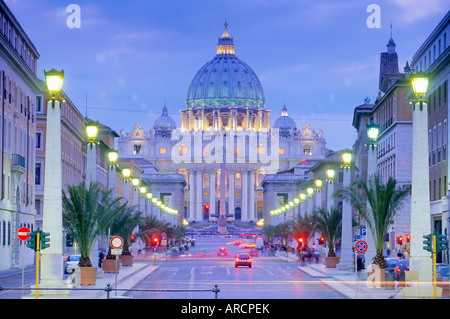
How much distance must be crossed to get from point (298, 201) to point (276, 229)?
21.5 meters

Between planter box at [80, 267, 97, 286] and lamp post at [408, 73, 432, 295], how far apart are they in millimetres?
13862

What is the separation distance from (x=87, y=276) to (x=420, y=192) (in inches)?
584

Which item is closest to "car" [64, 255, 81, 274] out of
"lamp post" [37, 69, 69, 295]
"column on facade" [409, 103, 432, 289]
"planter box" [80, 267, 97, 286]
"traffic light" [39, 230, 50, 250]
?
"planter box" [80, 267, 97, 286]

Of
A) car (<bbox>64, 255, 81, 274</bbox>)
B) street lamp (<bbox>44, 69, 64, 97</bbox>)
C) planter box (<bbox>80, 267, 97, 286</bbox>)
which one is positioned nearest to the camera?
street lamp (<bbox>44, 69, 64, 97</bbox>)

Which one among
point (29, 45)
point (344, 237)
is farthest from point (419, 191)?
point (29, 45)

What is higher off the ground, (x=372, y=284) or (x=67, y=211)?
(x=67, y=211)

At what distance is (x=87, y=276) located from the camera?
36656 mm

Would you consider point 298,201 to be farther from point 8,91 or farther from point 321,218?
point 8,91

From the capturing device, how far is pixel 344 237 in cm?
5019

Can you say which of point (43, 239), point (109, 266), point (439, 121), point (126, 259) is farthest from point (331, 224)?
point (43, 239)

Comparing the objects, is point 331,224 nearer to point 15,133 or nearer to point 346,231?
point 346,231

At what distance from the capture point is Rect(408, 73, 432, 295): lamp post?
27.0 m

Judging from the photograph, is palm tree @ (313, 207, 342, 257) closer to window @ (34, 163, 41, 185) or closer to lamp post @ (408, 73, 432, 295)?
lamp post @ (408, 73, 432, 295)

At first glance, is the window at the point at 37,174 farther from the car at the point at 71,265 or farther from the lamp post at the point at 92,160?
the lamp post at the point at 92,160
